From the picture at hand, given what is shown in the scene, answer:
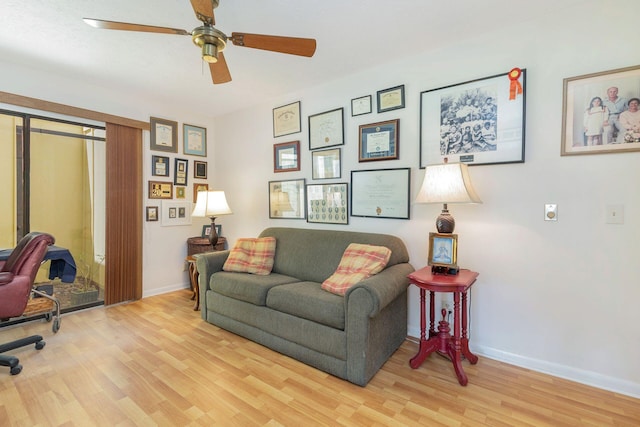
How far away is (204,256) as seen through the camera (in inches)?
117

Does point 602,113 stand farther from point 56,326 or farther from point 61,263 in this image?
point 56,326

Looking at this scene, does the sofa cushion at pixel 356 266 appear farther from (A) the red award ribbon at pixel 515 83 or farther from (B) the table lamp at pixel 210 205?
(B) the table lamp at pixel 210 205

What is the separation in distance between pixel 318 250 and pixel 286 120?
5.32 feet

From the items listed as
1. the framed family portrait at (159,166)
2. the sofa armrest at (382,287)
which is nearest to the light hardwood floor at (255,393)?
the sofa armrest at (382,287)

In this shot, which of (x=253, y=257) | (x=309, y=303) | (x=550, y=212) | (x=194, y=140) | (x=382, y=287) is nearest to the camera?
(x=382, y=287)

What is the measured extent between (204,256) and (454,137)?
249 cm

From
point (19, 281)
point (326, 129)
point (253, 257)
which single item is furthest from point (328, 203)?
point (19, 281)

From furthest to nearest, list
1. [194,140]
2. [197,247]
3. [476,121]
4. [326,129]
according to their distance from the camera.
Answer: [194,140] → [197,247] → [326,129] → [476,121]

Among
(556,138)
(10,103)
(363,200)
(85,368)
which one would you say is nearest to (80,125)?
(10,103)

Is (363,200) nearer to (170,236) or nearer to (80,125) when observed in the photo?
(170,236)

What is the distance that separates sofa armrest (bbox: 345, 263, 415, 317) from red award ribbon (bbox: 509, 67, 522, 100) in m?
1.50

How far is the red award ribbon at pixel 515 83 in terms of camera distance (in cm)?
213

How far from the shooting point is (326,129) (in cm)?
318

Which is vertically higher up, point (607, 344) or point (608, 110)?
point (608, 110)
